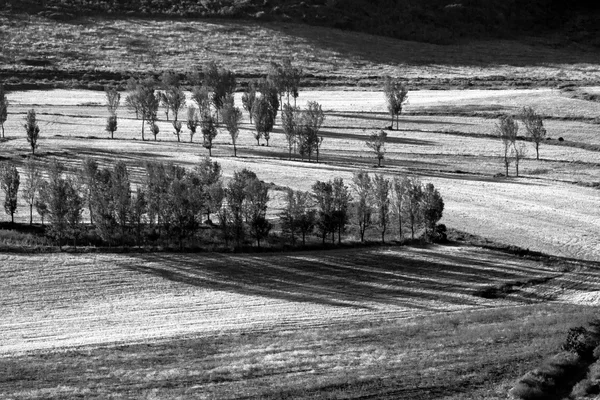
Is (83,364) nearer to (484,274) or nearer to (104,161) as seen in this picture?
(484,274)

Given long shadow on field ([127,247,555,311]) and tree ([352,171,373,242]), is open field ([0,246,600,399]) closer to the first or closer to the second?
long shadow on field ([127,247,555,311])

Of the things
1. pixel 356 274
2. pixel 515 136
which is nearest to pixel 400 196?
pixel 356 274

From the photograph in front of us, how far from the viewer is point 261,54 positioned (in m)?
176

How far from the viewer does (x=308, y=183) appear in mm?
91938

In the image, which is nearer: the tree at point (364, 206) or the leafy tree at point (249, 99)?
the tree at point (364, 206)

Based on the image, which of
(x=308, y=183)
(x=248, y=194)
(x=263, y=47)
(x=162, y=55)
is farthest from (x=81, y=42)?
(x=248, y=194)

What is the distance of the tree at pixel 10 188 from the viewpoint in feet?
256

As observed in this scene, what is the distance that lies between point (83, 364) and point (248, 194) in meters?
26.6

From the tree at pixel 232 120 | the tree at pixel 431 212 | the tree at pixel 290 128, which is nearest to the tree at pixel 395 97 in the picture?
the tree at pixel 290 128

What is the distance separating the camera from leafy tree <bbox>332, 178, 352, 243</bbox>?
72750 mm

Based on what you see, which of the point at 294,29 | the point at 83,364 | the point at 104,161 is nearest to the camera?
the point at 83,364

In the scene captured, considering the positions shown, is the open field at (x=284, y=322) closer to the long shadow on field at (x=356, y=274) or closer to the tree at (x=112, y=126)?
the long shadow on field at (x=356, y=274)

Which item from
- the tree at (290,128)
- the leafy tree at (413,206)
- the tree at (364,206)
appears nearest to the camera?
the tree at (364,206)

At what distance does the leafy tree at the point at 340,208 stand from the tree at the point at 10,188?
23.0m
